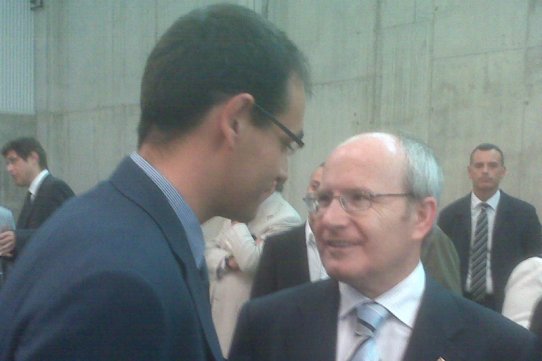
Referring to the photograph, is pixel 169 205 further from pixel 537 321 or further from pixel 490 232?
pixel 490 232

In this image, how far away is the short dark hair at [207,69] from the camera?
1.23 meters

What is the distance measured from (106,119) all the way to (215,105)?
9830 millimetres

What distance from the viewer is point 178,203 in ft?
3.97

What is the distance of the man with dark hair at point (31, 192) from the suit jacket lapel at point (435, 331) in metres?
3.13

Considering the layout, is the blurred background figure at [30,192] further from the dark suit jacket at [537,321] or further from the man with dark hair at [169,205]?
the man with dark hair at [169,205]

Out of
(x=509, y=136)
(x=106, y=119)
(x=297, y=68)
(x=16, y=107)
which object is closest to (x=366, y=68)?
(x=509, y=136)

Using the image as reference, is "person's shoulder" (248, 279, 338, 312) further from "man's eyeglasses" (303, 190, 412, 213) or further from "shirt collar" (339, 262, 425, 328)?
"man's eyeglasses" (303, 190, 412, 213)

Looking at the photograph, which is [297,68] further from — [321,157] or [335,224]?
[321,157]

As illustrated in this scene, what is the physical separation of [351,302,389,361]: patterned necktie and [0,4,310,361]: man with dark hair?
56 centimetres

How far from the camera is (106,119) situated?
1075cm

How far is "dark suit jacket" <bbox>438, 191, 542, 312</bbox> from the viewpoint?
15.7 ft

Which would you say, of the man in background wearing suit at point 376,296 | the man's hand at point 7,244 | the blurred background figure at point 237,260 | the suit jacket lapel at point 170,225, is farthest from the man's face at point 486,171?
the suit jacket lapel at point 170,225

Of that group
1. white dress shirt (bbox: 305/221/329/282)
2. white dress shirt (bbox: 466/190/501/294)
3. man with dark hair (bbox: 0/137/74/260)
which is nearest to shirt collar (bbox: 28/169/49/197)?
man with dark hair (bbox: 0/137/74/260)

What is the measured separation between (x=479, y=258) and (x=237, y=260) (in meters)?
1.81
